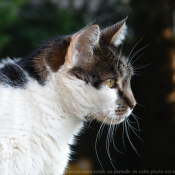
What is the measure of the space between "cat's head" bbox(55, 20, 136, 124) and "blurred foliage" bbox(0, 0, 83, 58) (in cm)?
222

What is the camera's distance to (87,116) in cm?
274

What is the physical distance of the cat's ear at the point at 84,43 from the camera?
2.56m

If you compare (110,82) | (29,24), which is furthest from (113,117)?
(29,24)

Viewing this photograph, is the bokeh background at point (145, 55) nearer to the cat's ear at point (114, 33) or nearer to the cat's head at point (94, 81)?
the cat's ear at point (114, 33)

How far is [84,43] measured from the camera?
8.62 feet

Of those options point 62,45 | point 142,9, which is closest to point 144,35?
point 142,9

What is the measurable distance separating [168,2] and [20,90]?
269 centimetres

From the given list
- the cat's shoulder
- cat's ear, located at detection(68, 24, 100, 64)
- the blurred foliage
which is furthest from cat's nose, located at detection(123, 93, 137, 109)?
the blurred foliage

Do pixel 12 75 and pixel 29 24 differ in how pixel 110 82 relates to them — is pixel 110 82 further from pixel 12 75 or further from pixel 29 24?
pixel 29 24

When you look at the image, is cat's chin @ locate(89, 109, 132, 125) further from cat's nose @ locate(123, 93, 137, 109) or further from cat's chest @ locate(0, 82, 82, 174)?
cat's chest @ locate(0, 82, 82, 174)

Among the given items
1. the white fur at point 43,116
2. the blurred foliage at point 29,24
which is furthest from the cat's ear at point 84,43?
the blurred foliage at point 29,24

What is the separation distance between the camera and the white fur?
8.34 feet

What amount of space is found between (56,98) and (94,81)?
25cm

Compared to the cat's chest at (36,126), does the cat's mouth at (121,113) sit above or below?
below
